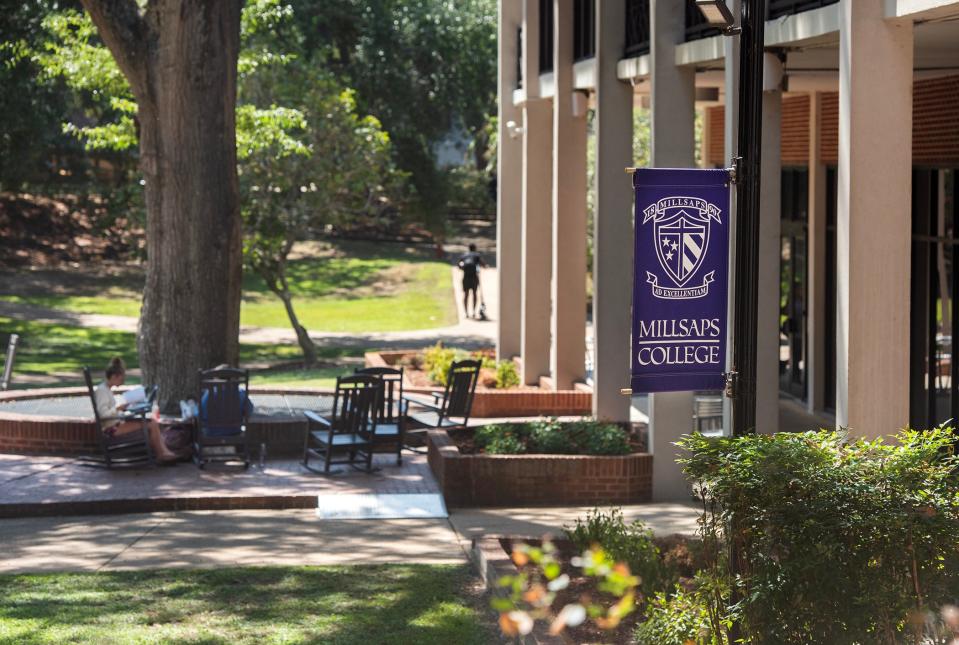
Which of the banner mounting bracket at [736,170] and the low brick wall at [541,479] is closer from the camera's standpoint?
the banner mounting bracket at [736,170]

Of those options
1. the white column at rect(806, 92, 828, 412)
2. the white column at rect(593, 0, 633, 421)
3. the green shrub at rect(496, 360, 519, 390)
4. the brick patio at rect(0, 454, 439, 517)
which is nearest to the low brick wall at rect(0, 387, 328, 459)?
the brick patio at rect(0, 454, 439, 517)

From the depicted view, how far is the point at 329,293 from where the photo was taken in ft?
150

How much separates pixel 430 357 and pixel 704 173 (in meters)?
14.2

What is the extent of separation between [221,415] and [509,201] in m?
10.8

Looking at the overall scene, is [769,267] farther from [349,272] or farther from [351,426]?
[349,272]

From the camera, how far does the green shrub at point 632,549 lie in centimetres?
892

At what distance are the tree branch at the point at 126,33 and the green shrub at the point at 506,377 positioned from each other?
7.16 metres

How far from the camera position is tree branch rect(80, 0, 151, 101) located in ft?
54.9

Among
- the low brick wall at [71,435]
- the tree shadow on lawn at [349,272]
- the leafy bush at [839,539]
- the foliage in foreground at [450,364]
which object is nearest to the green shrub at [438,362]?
the foliage in foreground at [450,364]

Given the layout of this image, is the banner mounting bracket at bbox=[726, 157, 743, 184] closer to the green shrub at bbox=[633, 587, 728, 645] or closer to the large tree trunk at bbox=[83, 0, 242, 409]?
the green shrub at bbox=[633, 587, 728, 645]

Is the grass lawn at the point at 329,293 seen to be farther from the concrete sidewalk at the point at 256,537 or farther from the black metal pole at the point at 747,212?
the black metal pole at the point at 747,212

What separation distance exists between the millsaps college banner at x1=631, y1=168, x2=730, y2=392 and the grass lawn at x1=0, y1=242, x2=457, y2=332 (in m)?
28.8

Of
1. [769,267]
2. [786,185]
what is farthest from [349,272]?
[769,267]

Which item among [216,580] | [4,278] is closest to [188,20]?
[216,580]
